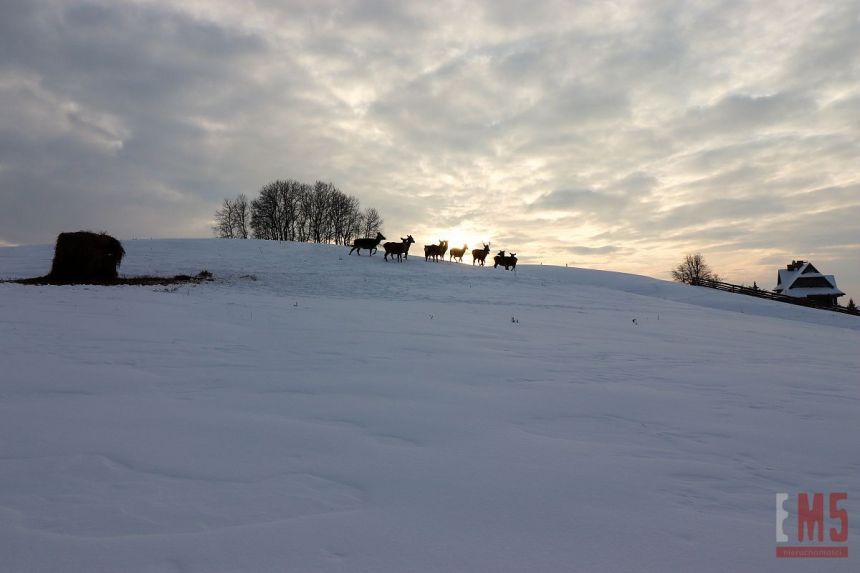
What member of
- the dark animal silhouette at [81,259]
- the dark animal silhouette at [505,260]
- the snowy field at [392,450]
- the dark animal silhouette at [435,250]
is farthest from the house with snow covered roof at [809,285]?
the dark animal silhouette at [81,259]

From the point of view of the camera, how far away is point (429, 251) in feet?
117

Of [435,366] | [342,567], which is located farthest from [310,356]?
Answer: [342,567]

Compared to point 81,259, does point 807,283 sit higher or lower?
higher

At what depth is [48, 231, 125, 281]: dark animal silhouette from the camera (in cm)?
1780

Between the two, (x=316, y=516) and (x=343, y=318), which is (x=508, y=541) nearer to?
(x=316, y=516)

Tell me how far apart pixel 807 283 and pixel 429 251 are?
2102 inches

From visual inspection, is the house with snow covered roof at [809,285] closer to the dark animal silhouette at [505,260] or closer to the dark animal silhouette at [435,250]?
the dark animal silhouette at [505,260]

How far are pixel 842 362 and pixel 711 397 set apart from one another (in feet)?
21.2

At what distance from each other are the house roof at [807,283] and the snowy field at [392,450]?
62.9 metres

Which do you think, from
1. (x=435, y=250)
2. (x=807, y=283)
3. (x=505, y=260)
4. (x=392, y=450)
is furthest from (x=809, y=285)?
(x=392, y=450)

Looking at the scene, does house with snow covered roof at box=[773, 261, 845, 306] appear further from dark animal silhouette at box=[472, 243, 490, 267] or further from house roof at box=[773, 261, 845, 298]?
dark animal silhouette at box=[472, 243, 490, 267]

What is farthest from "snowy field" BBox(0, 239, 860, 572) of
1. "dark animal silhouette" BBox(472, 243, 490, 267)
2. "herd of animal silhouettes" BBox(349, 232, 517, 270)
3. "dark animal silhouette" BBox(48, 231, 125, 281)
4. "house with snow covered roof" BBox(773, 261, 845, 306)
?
"house with snow covered roof" BBox(773, 261, 845, 306)

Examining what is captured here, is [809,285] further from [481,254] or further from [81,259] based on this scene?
[81,259]

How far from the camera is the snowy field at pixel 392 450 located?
2244mm
